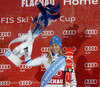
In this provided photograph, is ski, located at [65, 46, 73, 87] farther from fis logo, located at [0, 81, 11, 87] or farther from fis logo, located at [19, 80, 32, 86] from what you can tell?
fis logo, located at [0, 81, 11, 87]

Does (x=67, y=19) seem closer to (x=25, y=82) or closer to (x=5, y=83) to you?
(x=25, y=82)

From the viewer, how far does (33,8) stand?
326 cm

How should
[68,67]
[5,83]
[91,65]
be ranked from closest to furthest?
1. [68,67]
2. [91,65]
3. [5,83]

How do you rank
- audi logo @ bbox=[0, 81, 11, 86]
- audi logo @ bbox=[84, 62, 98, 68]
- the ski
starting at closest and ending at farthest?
the ski, audi logo @ bbox=[84, 62, 98, 68], audi logo @ bbox=[0, 81, 11, 86]

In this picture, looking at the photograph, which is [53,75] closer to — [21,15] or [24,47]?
[24,47]

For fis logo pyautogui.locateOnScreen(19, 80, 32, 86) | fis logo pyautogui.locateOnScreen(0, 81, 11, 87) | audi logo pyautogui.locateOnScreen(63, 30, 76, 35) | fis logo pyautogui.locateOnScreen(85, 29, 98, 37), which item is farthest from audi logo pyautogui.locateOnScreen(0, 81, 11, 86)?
fis logo pyautogui.locateOnScreen(85, 29, 98, 37)

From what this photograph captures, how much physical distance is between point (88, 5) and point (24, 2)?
101 cm

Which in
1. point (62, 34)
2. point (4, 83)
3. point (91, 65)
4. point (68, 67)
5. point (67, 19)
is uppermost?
point (67, 19)

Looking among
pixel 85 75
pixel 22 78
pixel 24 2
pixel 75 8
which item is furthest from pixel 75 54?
pixel 24 2

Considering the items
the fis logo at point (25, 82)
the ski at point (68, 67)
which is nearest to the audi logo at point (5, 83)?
the fis logo at point (25, 82)

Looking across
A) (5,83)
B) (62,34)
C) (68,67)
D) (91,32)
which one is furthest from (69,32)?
(5,83)

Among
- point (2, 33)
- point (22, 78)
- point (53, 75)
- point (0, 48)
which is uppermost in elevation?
point (2, 33)

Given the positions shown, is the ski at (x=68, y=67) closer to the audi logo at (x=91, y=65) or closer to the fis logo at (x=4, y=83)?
the audi logo at (x=91, y=65)

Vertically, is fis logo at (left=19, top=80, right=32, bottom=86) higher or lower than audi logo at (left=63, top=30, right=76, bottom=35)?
lower
